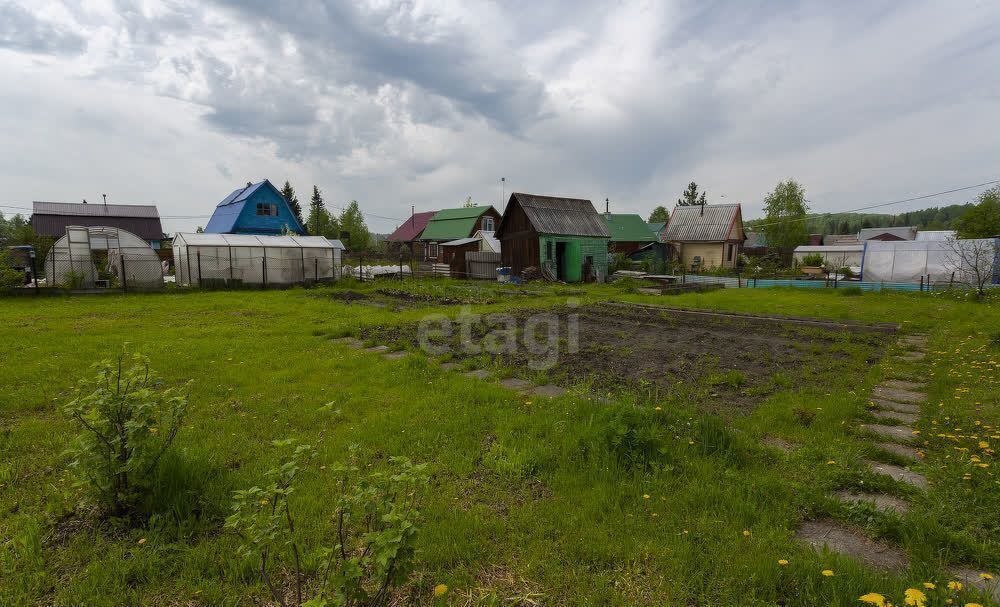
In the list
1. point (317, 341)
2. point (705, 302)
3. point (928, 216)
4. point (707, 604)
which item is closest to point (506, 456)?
point (707, 604)

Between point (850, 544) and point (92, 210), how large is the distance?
51.8 m

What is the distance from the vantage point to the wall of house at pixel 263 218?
97.8ft

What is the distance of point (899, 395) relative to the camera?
5.34m

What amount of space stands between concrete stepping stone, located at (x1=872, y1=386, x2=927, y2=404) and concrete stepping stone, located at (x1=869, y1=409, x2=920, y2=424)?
1.85 ft

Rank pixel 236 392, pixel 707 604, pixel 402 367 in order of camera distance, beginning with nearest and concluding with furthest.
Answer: pixel 707 604, pixel 236 392, pixel 402 367

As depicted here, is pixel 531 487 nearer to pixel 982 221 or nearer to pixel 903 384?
pixel 903 384

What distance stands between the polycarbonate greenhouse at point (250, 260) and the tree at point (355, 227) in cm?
Result: 3239

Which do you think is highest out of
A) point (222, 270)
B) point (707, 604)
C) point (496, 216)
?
point (496, 216)

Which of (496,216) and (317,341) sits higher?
(496,216)

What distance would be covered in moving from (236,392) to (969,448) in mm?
7270

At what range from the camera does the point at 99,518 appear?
2852 millimetres

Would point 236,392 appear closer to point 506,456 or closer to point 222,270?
point 506,456

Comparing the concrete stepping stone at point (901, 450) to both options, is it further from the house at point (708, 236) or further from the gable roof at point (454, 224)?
the gable roof at point (454, 224)

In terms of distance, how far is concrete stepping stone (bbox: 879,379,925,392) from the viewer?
560 centimetres
